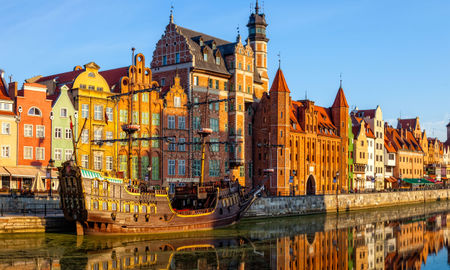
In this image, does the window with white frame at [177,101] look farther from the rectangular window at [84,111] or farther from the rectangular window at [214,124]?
the rectangular window at [84,111]

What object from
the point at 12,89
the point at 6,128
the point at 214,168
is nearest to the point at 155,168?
the point at 214,168

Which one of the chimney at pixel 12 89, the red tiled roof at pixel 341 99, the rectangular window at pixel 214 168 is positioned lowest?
the rectangular window at pixel 214 168

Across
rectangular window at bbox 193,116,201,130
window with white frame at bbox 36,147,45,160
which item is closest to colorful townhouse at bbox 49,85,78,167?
window with white frame at bbox 36,147,45,160

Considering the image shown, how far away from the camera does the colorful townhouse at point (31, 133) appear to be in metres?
62.1

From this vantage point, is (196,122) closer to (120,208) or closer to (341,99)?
(120,208)

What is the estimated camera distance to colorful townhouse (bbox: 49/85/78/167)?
6512 cm

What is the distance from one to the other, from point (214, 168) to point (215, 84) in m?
11.7

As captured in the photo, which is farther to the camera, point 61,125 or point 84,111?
point 84,111

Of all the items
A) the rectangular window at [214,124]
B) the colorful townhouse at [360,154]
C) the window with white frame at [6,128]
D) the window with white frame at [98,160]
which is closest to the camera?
the window with white frame at [6,128]

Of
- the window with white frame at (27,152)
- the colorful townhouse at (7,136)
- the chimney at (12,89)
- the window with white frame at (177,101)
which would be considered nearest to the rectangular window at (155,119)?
the window with white frame at (177,101)

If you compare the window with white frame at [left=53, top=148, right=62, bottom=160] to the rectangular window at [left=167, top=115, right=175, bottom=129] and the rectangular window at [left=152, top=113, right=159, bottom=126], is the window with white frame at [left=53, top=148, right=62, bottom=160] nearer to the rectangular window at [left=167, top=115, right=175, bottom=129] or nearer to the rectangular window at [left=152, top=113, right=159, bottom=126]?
the rectangular window at [left=152, top=113, right=159, bottom=126]

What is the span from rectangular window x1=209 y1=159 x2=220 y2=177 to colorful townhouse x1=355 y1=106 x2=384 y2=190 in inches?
1977

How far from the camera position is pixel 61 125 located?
65875 millimetres

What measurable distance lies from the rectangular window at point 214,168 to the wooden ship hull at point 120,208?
20653mm
